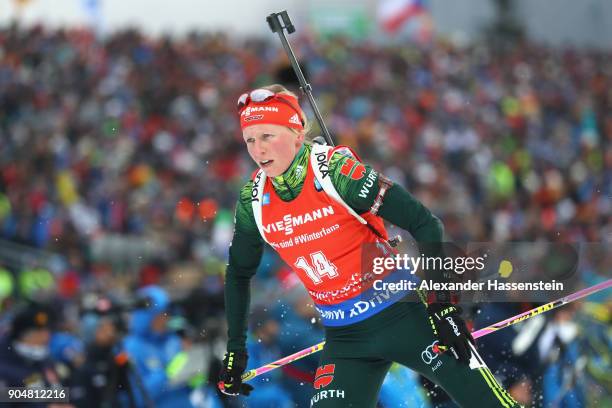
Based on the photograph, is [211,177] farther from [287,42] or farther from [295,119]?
[295,119]

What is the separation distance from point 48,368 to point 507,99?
1568cm

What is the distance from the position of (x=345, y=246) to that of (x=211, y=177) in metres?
9.18

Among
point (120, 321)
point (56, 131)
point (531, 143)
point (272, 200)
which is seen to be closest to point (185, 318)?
point (120, 321)

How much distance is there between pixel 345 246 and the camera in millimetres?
4070

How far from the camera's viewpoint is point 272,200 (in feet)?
13.7

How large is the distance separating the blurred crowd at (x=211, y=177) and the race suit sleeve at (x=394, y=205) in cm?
120

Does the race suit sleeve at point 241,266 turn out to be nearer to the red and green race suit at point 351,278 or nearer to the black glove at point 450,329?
the red and green race suit at point 351,278

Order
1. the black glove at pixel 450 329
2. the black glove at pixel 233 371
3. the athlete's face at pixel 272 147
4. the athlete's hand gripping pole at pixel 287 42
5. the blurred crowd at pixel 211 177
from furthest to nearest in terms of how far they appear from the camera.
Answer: the blurred crowd at pixel 211 177 < the athlete's hand gripping pole at pixel 287 42 < the black glove at pixel 233 371 < the athlete's face at pixel 272 147 < the black glove at pixel 450 329

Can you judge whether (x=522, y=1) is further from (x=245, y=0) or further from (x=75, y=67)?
(x=75, y=67)

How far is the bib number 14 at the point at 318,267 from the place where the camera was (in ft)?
13.4

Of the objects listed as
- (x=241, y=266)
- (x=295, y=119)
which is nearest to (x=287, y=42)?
(x=295, y=119)

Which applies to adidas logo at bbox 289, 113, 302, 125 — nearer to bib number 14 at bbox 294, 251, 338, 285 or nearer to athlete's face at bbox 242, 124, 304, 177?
athlete's face at bbox 242, 124, 304, 177

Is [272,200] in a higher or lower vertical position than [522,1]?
lower

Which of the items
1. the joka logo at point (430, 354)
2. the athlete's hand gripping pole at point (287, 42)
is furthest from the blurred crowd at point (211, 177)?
the athlete's hand gripping pole at point (287, 42)
